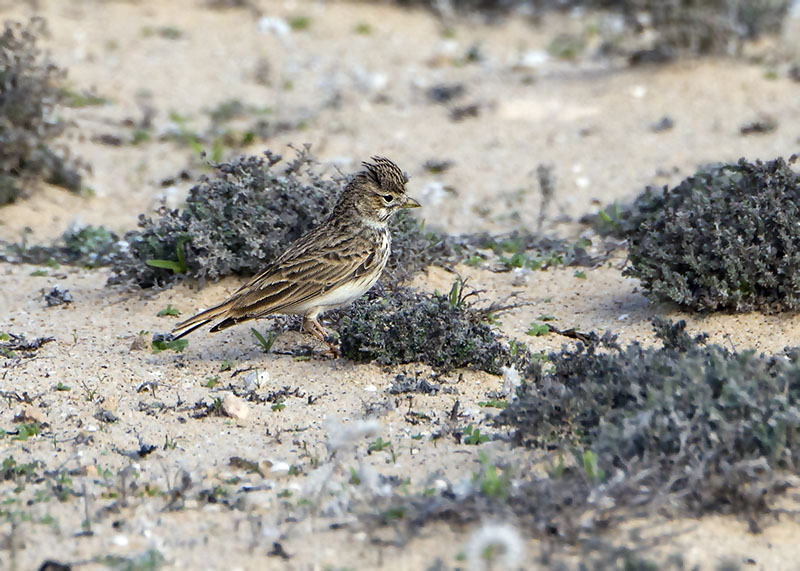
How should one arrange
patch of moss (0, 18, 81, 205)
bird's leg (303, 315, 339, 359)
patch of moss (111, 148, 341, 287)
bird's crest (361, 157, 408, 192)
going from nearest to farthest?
1. bird's leg (303, 315, 339, 359)
2. bird's crest (361, 157, 408, 192)
3. patch of moss (111, 148, 341, 287)
4. patch of moss (0, 18, 81, 205)

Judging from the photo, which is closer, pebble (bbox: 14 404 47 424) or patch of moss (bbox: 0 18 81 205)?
pebble (bbox: 14 404 47 424)

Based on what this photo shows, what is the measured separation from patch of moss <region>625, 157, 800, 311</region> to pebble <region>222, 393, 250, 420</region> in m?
2.76

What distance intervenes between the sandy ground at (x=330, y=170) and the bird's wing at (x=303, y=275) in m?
0.39

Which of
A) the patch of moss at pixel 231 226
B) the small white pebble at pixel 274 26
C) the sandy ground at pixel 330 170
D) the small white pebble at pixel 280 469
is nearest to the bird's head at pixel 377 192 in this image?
the patch of moss at pixel 231 226

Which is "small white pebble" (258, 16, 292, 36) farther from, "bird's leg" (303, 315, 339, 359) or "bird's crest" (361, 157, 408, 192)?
"bird's leg" (303, 315, 339, 359)

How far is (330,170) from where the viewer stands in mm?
10781

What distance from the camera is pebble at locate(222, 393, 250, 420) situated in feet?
19.7

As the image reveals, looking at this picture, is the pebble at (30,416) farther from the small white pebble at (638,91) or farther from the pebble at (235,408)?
the small white pebble at (638,91)

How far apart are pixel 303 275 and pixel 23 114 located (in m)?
4.10

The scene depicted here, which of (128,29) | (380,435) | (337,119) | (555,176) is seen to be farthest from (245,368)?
(128,29)

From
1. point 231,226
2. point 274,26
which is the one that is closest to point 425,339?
point 231,226

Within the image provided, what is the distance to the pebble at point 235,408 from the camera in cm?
599

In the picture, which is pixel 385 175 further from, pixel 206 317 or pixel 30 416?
pixel 30 416

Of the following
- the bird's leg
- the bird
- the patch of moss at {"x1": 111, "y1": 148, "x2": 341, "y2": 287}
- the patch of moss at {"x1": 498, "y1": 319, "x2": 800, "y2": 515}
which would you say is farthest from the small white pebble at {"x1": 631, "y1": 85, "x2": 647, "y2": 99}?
the patch of moss at {"x1": 498, "y1": 319, "x2": 800, "y2": 515}
